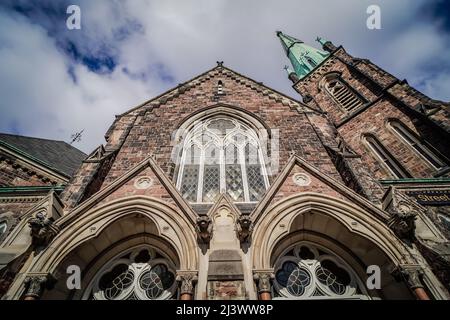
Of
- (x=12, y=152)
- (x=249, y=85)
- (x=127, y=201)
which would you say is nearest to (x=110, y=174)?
(x=127, y=201)

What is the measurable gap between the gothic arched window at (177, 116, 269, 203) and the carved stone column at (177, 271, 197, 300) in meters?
2.55

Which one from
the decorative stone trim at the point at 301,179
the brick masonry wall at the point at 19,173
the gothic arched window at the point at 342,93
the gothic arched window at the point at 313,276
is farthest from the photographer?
the gothic arched window at the point at 342,93

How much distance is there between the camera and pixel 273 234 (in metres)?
5.02

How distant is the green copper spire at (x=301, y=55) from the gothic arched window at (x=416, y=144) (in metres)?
14.4

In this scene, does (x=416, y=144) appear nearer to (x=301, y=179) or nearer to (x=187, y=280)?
(x=301, y=179)

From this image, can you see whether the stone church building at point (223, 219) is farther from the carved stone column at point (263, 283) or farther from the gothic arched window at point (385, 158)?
the gothic arched window at point (385, 158)

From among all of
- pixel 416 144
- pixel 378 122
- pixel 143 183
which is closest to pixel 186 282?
pixel 143 183

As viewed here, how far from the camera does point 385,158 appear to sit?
40.1ft

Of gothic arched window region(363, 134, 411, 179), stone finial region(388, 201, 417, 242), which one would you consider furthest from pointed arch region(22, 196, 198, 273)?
gothic arched window region(363, 134, 411, 179)

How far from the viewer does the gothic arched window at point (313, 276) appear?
5.24m

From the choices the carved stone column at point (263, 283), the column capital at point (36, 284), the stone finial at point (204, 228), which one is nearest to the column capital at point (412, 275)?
the carved stone column at point (263, 283)

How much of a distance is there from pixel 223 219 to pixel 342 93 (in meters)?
15.8
